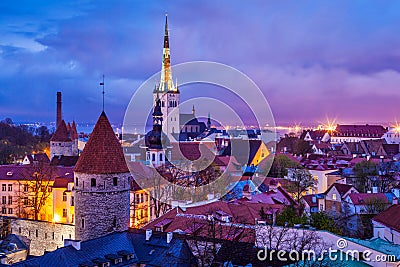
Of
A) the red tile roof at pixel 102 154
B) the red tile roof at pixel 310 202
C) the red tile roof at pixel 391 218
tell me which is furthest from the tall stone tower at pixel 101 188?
the red tile roof at pixel 310 202

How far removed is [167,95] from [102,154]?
6720 cm

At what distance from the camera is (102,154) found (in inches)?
953

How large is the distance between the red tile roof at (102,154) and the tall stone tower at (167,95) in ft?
206

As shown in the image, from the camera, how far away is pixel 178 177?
41188 mm

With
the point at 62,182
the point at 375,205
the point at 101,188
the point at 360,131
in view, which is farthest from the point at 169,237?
the point at 360,131

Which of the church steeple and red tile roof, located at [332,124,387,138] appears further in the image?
red tile roof, located at [332,124,387,138]

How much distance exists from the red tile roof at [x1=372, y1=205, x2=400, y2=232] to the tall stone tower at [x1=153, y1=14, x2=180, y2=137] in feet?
213

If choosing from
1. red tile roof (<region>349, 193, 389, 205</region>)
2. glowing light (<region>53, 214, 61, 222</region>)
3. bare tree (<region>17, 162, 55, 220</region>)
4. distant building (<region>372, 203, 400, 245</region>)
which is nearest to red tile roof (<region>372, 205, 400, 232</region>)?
distant building (<region>372, 203, 400, 245</region>)

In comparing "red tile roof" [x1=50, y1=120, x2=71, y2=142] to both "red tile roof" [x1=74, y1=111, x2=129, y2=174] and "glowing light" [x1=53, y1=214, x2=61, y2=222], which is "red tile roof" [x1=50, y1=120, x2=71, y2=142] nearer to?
"glowing light" [x1=53, y1=214, x2=61, y2=222]

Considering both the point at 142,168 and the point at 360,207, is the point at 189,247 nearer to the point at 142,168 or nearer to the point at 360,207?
the point at 360,207

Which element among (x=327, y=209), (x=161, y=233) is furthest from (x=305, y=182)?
(x=161, y=233)

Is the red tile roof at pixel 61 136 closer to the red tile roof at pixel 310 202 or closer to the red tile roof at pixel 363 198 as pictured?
the red tile roof at pixel 310 202

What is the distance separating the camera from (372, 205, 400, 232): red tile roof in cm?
2274

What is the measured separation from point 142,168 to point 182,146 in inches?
868
